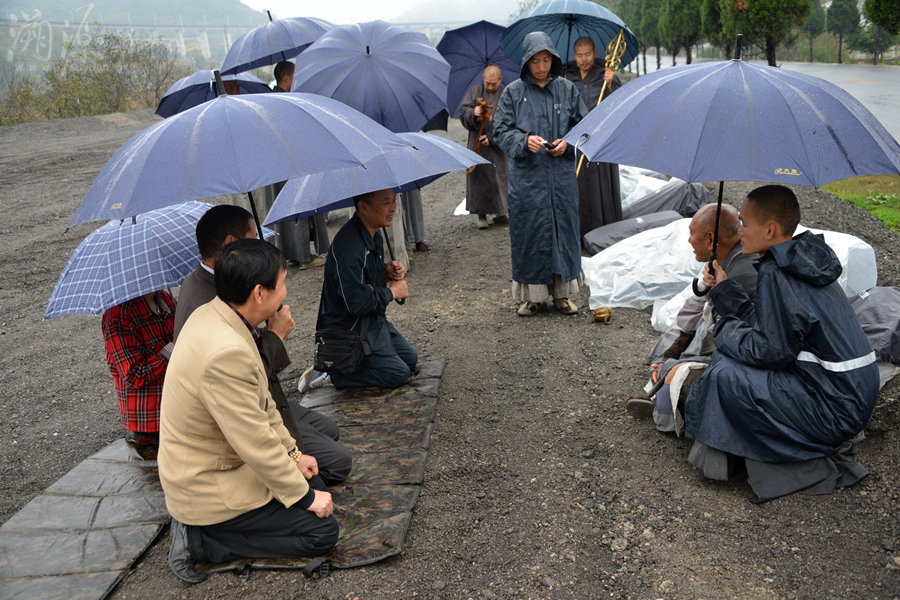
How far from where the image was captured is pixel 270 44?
590 centimetres

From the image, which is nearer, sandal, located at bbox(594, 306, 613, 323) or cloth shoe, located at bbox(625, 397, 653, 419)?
cloth shoe, located at bbox(625, 397, 653, 419)

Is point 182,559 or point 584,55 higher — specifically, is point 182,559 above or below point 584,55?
below

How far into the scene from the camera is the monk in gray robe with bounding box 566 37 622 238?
5574 mm

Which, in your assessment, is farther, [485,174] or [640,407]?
[485,174]

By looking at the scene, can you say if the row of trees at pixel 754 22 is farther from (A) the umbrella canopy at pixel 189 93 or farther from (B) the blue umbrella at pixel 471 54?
(A) the umbrella canopy at pixel 189 93

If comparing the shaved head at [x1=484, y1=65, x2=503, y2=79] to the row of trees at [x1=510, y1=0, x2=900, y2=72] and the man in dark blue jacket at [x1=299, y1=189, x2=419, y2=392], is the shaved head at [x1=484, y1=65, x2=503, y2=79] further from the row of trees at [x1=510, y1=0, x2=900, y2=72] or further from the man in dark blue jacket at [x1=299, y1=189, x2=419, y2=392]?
the row of trees at [x1=510, y1=0, x2=900, y2=72]

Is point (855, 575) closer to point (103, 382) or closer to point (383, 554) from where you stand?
point (383, 554)

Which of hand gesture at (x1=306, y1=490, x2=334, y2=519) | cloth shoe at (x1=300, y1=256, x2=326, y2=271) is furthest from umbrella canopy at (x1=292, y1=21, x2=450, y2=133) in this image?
hand gesture at (x1=306, y1=490, x2=334, y2=519)

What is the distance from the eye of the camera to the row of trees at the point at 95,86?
1791cm

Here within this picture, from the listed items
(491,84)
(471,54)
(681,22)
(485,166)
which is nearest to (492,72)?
(491,84)

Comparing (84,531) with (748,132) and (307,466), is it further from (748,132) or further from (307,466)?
(748,132)

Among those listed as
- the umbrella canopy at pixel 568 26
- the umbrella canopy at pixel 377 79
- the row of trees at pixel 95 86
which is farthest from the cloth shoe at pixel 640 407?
the row of trees at pixel 95 86

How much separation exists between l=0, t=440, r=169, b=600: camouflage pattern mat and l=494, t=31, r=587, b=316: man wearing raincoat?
2768mm

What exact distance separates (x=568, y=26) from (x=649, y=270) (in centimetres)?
235
